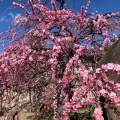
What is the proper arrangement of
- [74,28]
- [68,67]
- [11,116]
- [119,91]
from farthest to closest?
[11,116]
[74,28]
[68,67]
[119,91]

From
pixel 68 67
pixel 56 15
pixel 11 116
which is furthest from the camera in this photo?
pixel 11 116

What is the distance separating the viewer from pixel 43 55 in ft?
24.6

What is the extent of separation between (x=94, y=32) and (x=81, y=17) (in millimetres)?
579

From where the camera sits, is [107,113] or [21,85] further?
[21,85]

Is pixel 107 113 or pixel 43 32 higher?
pixel 43 32

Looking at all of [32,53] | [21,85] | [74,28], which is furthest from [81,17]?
[21,85]

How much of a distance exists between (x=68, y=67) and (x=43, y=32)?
5.62 ft

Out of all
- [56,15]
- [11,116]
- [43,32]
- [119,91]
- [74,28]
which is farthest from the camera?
[11,116]

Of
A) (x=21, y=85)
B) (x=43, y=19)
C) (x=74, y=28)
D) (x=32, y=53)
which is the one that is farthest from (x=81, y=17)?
(x=21, y=85)

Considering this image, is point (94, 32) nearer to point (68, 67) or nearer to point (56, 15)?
point (56, 15)

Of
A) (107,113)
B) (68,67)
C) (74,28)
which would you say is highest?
(74,28)

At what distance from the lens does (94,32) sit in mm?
7145

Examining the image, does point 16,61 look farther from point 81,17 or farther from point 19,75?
point 81,17

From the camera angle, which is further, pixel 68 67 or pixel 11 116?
pixel 11 116
